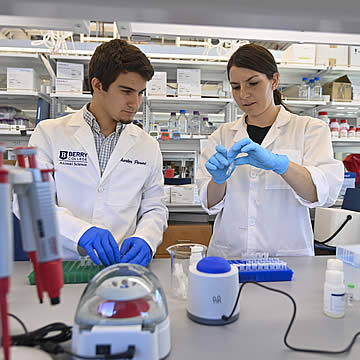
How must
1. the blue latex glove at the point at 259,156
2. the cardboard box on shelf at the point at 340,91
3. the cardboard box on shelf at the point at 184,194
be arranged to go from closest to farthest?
the blue latex glove at the point at 259,156 → the cardboard box on shelf at the point at 184,194 → the cardboard box on shelf at the point at 340,91

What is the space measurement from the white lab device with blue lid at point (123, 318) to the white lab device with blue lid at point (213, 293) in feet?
0.38

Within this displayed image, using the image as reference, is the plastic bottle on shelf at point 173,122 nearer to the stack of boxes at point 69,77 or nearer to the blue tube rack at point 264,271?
the stack of boxes at point 69,77

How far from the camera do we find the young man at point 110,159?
4.37 feet

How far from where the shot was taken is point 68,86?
2982 millimetres

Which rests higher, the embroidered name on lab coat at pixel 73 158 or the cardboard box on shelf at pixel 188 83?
the cardboard box on shelf at pixel 188 83

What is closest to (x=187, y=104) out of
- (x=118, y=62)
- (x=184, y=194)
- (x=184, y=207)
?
(x=184, y=194)

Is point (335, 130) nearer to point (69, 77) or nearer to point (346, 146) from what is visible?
point (346, 146)

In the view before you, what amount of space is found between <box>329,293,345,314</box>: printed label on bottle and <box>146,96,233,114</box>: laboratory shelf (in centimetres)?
258

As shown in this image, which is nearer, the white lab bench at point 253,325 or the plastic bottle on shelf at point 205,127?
the white lab bench at point 253,325

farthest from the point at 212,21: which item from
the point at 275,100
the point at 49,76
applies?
the point at 49,76

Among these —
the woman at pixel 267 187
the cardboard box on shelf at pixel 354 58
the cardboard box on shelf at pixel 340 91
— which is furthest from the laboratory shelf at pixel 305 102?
the woman at pixel 267 187

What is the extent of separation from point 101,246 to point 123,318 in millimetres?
526

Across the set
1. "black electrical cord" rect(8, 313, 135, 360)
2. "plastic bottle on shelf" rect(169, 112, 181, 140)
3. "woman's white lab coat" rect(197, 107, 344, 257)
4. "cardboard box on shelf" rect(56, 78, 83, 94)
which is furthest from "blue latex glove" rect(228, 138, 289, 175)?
"cardboard box on shelf" rect(56, 78, 83, 94)

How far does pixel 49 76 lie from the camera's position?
3369 mm
